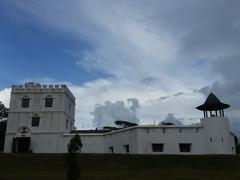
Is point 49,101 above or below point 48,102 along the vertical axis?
above

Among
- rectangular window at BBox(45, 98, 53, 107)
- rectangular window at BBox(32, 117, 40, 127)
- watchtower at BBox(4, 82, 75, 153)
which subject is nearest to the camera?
watchtower at BBox(4, 82, 75, 153)

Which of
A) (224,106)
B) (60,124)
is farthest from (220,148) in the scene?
(60,124)

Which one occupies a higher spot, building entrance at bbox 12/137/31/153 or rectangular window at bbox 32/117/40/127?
rectangular window at bbox 32/117/40/127

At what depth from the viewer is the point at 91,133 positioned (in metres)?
57.3

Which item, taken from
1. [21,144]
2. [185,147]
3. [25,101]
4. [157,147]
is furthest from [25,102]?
[185,147]

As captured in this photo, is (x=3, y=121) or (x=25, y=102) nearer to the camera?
(x=25, y=102)

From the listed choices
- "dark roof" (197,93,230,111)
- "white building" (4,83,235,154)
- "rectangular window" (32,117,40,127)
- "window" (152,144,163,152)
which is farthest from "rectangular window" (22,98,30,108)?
"dark roof" (197,93,230,111)

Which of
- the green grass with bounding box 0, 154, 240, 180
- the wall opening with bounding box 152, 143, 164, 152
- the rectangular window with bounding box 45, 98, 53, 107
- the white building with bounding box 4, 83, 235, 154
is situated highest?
the rectangular window with bounding box 45, 98, 53, 107

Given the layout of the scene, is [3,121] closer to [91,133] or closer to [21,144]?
[21,144]

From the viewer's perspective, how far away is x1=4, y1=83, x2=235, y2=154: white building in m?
47.9

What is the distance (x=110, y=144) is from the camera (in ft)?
179

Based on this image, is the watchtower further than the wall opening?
Yes

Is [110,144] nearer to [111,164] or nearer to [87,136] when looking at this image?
[87,136]

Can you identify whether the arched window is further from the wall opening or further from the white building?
the wall opening
